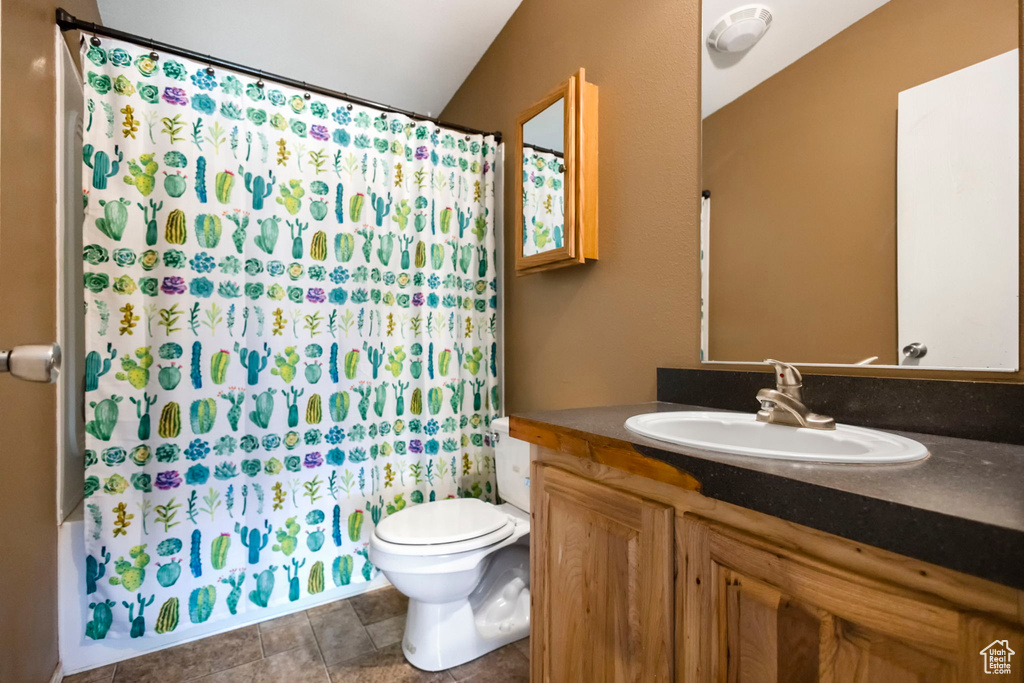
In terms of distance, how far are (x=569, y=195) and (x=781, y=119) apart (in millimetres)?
651

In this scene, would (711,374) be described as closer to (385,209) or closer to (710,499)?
(710,499)

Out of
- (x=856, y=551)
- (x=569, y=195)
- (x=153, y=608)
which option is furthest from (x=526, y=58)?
(x=153, y=608)

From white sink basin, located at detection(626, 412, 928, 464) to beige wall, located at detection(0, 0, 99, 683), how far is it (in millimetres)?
1418

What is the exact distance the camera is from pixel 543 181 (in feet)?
5.74

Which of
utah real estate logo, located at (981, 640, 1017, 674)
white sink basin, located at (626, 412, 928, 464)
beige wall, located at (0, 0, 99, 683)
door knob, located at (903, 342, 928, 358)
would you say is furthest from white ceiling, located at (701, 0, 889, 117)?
beige wall, located at (0, 0, 99, 683)

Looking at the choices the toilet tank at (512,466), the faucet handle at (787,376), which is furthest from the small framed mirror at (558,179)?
the faucet handle at (787,376)

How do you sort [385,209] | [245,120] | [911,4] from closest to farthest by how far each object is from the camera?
1. [911,4]
2. [245,120]
3. [385,209]

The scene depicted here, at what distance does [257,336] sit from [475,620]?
1.25 metres

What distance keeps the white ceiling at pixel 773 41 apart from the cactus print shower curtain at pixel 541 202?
0.55m

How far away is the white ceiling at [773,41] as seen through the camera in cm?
101

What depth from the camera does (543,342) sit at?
6.43 ft

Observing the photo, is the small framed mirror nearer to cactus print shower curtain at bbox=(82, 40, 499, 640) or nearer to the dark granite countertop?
cactus print shower curtain at bbox=(82, 40, 499, 640)

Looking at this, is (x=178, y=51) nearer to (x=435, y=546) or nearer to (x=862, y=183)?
(x=435, y=546)

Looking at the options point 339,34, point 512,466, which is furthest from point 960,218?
point 339,34
